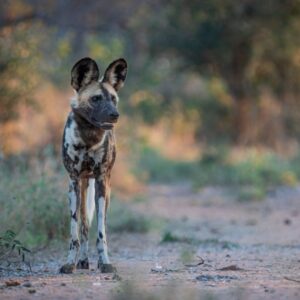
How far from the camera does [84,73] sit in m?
6.96

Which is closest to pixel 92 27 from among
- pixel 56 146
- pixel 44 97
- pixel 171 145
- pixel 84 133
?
pixel 171 145

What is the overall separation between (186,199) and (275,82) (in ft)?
24.7

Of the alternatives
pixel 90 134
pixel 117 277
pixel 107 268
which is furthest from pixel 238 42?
pixel 117 277

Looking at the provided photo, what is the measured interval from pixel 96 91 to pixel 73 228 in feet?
3.55

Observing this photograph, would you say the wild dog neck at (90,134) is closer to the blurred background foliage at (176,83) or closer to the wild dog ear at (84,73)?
the wild dog ear at (84,73)

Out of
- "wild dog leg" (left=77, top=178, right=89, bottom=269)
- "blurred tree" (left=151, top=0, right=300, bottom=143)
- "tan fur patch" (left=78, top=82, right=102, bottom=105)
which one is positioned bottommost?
"wild dog leg" (left=77, top=178, right=89, bottom=269)

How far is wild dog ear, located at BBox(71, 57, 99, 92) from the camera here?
688cm

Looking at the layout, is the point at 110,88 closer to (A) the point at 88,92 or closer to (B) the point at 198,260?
(A) the point at 88,92

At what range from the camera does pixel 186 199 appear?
50.0 feet

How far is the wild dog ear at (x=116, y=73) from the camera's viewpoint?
23.1 ft

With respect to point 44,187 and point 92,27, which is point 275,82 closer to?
point 92,27

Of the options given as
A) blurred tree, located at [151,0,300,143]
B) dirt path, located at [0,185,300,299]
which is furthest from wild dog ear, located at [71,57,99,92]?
blurred tree, located at [151,0,300,143]

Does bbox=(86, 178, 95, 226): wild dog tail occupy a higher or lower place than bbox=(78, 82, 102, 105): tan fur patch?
lower

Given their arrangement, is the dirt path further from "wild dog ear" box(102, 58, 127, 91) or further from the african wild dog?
"wild dog ear" box(102, 58, 127, 91)
